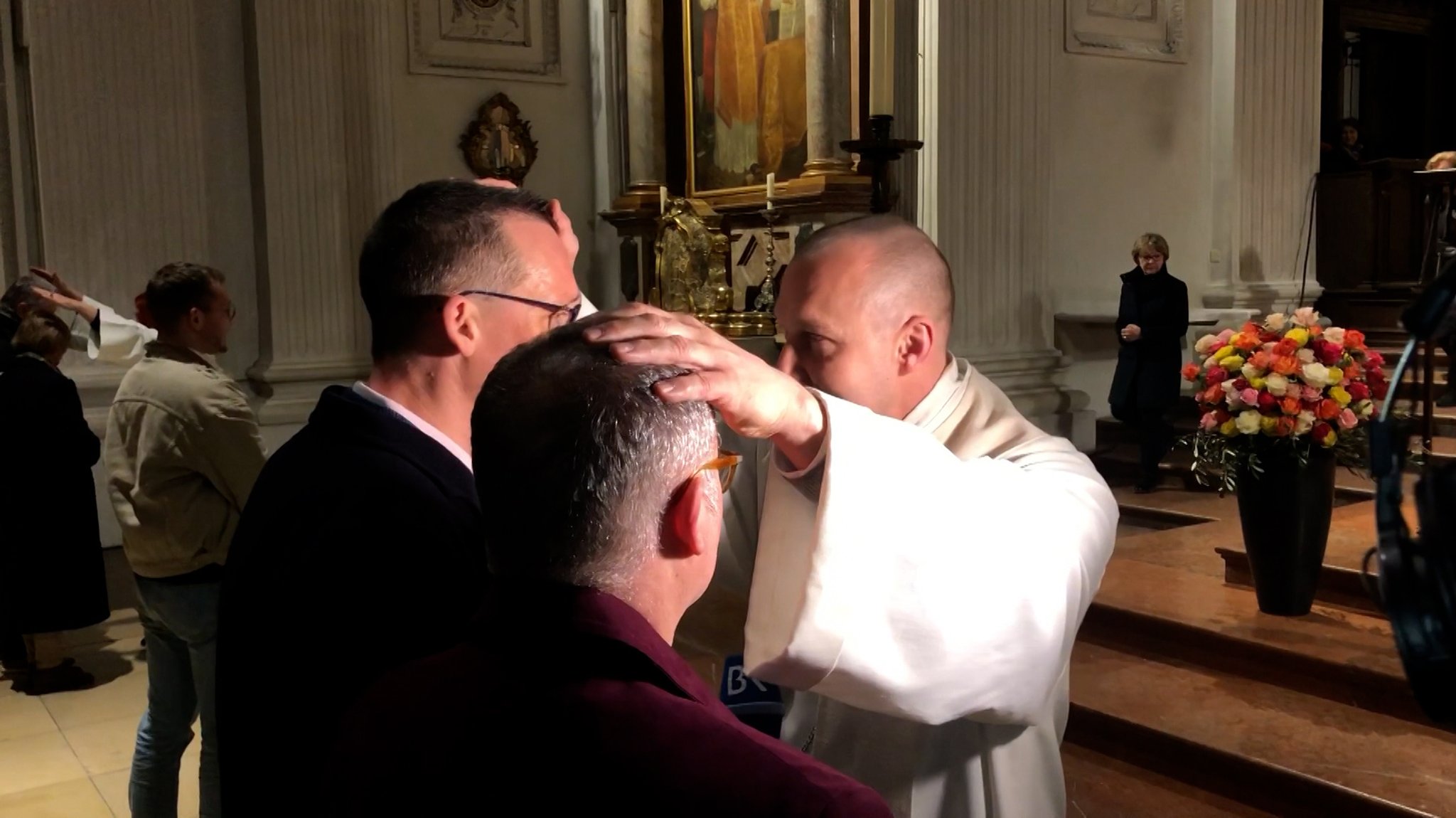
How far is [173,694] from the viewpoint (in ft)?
11.2

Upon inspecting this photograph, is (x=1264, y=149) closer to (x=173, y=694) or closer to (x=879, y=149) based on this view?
(x=879, y=149)

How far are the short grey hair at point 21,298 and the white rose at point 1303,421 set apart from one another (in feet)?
15.5

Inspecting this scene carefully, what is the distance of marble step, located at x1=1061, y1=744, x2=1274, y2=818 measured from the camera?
3520 mm

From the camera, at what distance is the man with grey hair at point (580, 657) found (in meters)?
0.87

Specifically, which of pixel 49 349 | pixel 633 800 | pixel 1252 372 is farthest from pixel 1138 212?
pixel 633 800

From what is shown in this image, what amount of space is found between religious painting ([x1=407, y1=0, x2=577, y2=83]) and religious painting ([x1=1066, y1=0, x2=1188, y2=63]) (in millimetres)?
3716

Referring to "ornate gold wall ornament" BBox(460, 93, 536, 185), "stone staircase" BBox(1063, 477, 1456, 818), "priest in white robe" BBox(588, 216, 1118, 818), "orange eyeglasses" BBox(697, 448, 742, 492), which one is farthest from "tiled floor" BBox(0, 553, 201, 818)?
"ornate gold wall ornament" BBox(460, 93, 536, 185)

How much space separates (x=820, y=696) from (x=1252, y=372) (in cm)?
303

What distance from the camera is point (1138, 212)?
8.86 metres

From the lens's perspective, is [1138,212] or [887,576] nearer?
[887,576]

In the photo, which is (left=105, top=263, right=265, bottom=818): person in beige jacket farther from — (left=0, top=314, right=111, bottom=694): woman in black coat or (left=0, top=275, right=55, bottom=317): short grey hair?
(left=0, top=275, right=55, bottom=317): short grey hair

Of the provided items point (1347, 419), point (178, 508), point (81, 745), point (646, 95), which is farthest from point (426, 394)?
Result: point (646, 95)

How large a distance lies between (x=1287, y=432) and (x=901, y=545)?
3272 millimetres

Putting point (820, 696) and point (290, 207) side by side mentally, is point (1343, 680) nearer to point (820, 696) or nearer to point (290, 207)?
point (820, 696)
